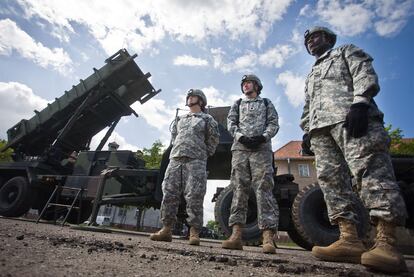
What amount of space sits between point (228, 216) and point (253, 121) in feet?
5.55

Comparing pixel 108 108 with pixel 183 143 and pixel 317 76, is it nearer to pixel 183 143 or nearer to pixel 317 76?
pixel 183 143

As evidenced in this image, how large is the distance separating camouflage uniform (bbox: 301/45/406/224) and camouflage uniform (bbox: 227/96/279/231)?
22.0 inches

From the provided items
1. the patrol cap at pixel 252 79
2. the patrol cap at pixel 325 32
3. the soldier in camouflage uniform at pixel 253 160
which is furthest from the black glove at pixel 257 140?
the patrol cap at pixel 325 32

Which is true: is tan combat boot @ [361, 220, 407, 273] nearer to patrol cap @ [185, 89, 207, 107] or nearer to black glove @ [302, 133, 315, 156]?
black glove @ [302, 133, 315, 156]

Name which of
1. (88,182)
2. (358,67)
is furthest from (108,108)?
(358,67)

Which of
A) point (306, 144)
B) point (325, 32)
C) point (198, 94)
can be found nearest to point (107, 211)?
point (198, 94)

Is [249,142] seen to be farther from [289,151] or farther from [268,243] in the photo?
[289,151]

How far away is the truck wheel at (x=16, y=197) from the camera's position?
567 centimetres

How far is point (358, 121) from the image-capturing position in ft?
5.50

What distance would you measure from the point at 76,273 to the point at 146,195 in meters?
4.03

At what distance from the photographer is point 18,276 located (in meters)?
0.78

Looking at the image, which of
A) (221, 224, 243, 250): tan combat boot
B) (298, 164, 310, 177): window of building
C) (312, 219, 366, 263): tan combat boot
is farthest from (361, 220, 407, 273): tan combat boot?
(298, 164, 310, 177): window of building

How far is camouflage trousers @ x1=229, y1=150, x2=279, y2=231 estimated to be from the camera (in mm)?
2598

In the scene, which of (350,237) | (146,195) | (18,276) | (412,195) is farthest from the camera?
(146,195)
